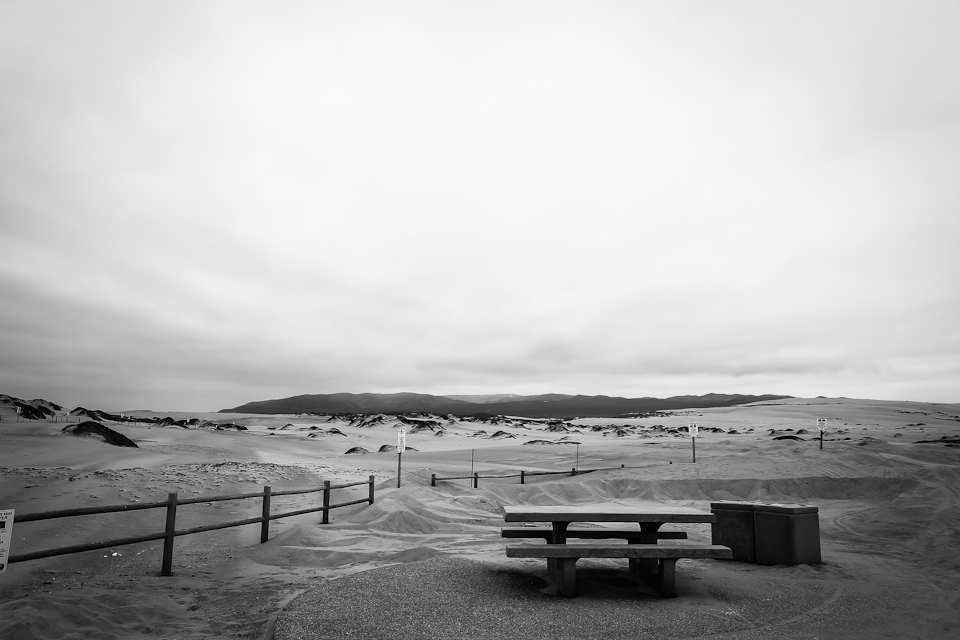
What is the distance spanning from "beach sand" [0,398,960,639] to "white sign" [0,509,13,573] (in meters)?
0.73

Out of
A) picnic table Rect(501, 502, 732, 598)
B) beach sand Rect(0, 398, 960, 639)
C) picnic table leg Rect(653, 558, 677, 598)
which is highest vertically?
picnic table Rect(501, 502, 732, 598)

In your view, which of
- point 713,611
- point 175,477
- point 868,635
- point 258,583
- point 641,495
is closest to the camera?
point 868,635

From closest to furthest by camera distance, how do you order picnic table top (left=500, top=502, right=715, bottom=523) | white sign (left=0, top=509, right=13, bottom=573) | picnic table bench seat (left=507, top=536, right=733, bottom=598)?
white sign (left=0, top=509, right=13, bottom=573)
picnic table bench seat (left=507, top=536, right=733, bottom=598)
picnic table top (left=500, top=502, right=715, bottom=523)

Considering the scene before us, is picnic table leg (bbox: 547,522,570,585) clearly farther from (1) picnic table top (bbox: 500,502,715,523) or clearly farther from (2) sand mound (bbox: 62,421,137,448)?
(2) sand mound (bbox: 62,421,137,448)

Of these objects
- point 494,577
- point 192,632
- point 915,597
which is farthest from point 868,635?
point 192,632

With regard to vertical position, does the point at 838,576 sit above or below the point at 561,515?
below

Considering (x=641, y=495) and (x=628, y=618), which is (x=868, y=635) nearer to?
(x=628, y=618)

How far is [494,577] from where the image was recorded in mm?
6328

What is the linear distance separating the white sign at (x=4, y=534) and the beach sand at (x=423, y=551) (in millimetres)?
733

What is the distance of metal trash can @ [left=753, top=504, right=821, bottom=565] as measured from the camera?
23.8ft

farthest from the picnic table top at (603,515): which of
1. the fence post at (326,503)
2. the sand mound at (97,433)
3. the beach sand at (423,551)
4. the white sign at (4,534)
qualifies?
the sand mound at (97,433)

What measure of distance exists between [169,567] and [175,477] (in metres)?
8.65

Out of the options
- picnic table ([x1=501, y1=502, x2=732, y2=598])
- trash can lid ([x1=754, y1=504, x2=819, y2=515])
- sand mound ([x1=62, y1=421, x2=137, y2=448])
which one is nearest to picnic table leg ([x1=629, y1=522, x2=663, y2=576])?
picnic table ([x1=501, y1=502, x2=732, y2=598])

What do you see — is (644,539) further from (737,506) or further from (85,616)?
(85,616)
